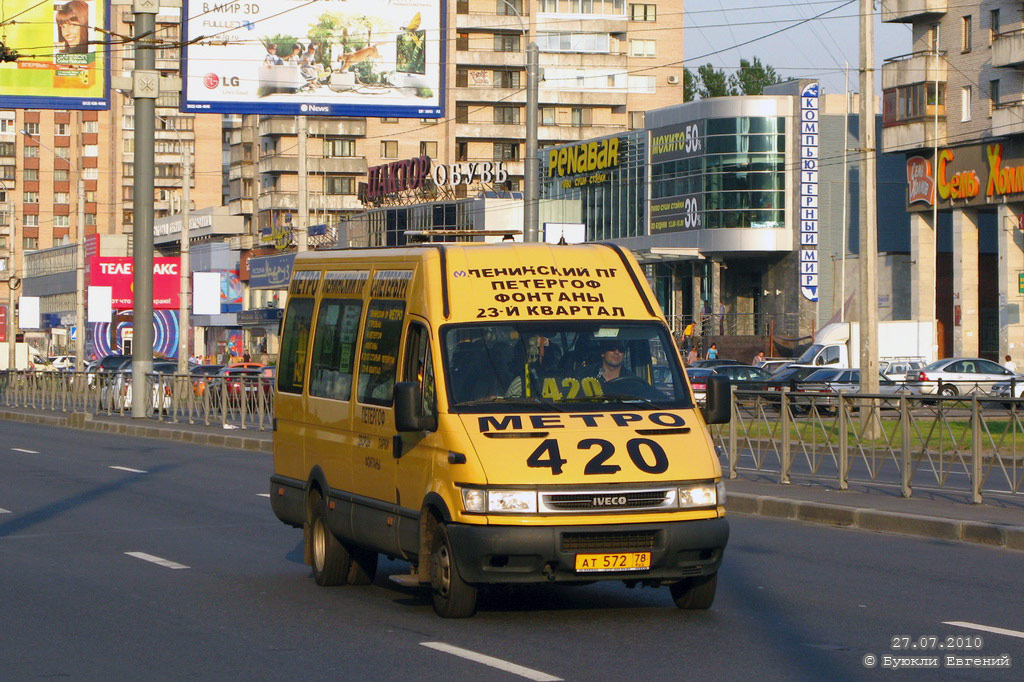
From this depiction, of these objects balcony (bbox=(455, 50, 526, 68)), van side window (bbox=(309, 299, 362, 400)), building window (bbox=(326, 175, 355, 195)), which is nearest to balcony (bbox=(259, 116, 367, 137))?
building window (bbox=(326, 175, 355, 195))

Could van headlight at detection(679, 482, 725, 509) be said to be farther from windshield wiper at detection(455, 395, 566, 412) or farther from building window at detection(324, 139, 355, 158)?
building window at detection(324, 139, 355, 158)

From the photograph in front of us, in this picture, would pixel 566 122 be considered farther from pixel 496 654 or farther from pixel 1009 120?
pixel 496 654

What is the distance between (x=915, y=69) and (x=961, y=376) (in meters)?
19.2

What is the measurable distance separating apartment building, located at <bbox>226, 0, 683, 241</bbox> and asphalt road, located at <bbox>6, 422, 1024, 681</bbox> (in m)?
82.8

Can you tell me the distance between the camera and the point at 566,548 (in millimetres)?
8797

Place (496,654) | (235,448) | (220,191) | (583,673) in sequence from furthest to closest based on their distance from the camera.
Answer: (220,191) < (235,448) < (496,654) < (583,673)

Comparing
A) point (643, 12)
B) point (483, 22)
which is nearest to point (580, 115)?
Result: point (483, 22)

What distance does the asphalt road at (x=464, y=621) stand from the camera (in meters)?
7.99

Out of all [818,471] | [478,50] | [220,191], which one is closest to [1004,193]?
[818,471]

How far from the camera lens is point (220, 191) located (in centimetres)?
12569

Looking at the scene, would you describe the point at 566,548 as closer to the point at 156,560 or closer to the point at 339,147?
the point at 156,560

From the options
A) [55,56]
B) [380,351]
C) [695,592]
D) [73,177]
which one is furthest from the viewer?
[73,177]

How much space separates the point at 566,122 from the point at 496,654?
9378 cm

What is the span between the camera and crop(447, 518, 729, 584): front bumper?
8.77 metres
